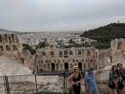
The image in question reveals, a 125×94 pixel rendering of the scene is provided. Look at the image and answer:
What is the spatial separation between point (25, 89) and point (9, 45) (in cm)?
1953

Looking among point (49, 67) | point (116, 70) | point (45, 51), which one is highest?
point (116, 70)

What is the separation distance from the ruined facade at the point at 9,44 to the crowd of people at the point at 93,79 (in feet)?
77.0

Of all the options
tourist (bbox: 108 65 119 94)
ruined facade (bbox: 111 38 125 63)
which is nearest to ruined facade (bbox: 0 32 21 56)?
ruined facade (bbox: 111 38 125 63)

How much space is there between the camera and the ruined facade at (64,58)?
4794 centimetres

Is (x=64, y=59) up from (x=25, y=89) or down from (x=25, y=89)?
down

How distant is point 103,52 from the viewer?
4234cm

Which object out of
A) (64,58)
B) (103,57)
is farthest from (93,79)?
(64,58)

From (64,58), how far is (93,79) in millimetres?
40924

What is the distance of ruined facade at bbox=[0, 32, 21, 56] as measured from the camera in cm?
3112

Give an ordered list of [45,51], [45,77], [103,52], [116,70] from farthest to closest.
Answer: [45,51]
[103,52]
[45,77]
[116,70]

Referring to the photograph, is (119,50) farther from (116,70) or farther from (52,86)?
(116,70)

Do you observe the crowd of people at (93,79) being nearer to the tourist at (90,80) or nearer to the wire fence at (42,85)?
the tourist at (90,80)

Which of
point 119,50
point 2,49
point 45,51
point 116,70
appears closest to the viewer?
point 116,70

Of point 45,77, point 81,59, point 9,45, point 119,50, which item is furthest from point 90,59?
point 45,77
